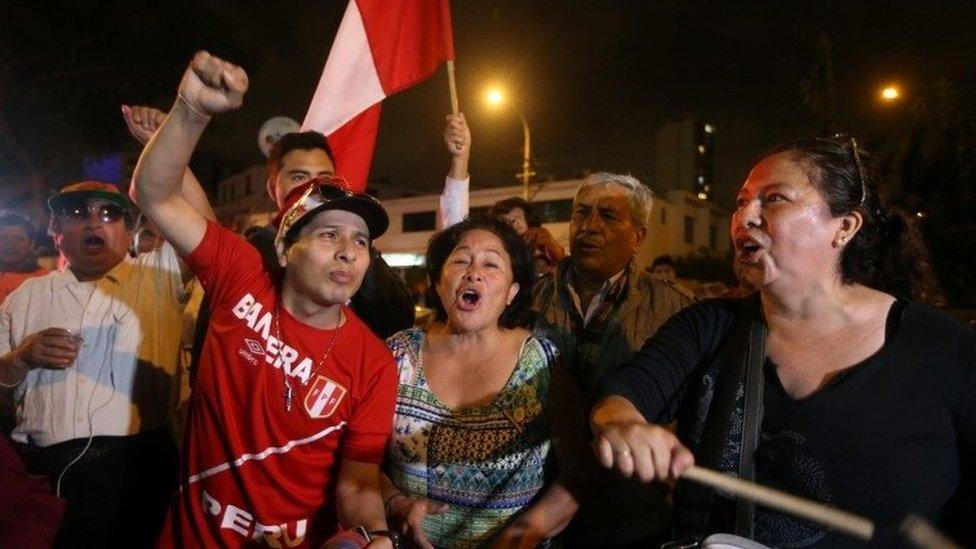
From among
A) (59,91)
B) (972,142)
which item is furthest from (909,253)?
(59,91)

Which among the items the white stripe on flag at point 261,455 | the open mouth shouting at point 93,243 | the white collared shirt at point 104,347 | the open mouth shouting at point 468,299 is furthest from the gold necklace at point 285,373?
the open mouth shouting at point 93,243

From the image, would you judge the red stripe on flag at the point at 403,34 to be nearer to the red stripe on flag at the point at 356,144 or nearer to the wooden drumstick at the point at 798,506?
the red stripe on flag at the point at 356,144

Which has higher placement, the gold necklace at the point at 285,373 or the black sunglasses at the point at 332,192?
the black sunglasses at the point at 332,192

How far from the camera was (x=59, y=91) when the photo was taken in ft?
58.9

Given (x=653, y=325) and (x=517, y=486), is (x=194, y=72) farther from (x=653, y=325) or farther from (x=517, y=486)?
(x=653, y=325)

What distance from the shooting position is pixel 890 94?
1265 centimetres

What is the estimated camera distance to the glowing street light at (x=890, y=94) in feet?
41.2

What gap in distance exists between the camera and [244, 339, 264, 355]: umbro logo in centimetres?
269

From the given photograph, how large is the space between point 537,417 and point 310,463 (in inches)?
36.3

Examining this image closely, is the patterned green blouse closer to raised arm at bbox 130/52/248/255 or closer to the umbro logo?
the umbro logo

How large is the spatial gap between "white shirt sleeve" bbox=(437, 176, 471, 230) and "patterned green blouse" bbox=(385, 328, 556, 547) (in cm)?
155

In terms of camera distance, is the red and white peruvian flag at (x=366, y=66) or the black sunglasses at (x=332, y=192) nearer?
the black sunglasses at (x=332, y=192)

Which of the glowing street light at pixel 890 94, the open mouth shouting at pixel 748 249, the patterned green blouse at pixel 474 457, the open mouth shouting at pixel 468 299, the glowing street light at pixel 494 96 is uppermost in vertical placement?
the glowing street light at pixel 494 96

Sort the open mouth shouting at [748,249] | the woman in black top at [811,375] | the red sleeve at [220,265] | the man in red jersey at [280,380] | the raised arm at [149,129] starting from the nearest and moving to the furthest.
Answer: the woman in black top at [811,375] < the open mouth shouting at [748,249] < the man in red jersey at [280,380] < the red sleeve at [220,265] < the raised arm at [149,129]
